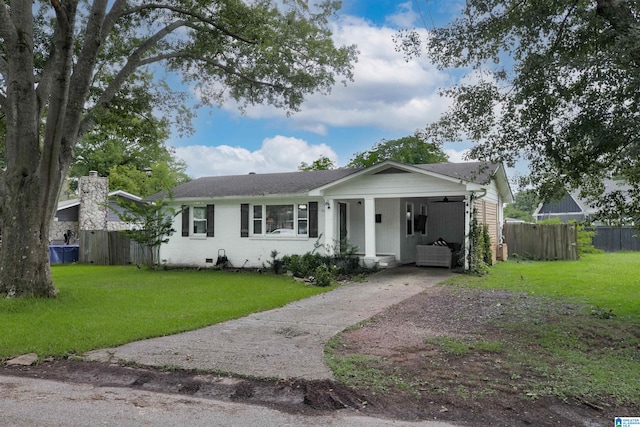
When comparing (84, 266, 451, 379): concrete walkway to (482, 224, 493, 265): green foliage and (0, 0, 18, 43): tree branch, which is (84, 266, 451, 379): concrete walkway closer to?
(482, 224, 493, 265): green foliage

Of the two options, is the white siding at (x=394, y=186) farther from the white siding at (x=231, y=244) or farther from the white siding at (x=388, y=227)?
the white siding at (x=388, y=227)

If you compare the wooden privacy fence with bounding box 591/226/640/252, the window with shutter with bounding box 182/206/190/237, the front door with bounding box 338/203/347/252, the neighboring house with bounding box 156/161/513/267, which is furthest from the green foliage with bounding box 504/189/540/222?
the window with shutter with bounding box 182/206/190/237

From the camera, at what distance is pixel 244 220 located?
16812 mm

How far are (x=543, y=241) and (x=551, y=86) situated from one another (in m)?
14.2

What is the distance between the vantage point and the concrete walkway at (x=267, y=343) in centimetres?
534

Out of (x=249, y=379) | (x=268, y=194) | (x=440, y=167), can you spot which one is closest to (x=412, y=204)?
(x=440, y=167)

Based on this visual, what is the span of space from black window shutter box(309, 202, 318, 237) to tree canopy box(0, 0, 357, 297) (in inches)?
129

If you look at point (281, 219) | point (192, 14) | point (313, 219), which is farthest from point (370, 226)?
point (192, 14)

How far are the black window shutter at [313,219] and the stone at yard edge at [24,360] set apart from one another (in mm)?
10317

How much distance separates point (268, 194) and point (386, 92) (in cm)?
521

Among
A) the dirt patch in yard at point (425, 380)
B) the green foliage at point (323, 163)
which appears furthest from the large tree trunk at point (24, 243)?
the green foliage at point (323, 163)

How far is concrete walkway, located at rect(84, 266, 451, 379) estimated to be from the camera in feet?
17.5

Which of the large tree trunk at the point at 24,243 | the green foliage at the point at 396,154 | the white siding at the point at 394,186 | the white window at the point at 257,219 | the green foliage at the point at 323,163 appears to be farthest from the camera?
the green foliage at the point at 323,163

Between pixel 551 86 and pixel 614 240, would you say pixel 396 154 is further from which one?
pixel 551 86
